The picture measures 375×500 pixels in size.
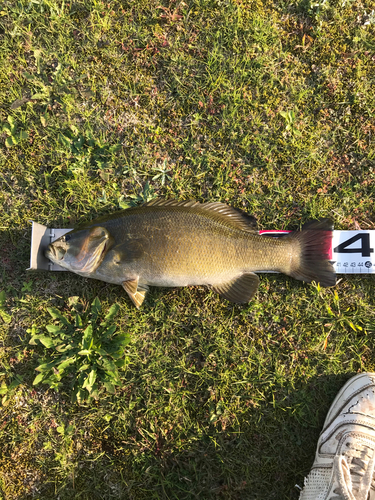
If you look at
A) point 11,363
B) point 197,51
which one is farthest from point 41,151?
point 11,363

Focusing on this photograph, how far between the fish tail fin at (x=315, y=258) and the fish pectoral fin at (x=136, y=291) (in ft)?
4.91

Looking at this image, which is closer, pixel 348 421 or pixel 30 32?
pixel 348 421

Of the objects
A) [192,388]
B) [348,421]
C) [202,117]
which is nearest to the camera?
[348,421]

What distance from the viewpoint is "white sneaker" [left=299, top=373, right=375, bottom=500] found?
3004mm

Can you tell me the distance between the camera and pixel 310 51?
367 centimetres

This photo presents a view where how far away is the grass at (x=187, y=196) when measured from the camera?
3.35 meters

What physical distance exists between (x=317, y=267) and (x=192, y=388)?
1.77m

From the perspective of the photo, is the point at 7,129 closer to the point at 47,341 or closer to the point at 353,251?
the point at 47,341

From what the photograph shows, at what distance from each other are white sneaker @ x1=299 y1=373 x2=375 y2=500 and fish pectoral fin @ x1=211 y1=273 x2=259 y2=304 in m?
1.36

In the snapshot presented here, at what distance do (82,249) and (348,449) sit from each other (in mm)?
3140

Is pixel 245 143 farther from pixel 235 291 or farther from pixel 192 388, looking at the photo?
pixel 192 388

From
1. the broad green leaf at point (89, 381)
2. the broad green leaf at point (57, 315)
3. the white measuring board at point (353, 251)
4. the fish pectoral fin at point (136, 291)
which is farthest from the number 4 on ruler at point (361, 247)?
the broad green leaf at point (57, 315)

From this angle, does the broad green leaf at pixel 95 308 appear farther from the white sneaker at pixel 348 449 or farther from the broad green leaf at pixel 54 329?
the white sneaker at pixel 348 449

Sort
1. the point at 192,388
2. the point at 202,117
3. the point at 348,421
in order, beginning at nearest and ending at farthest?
the point at 348,421, the point at 192,388, the point at 202,117
